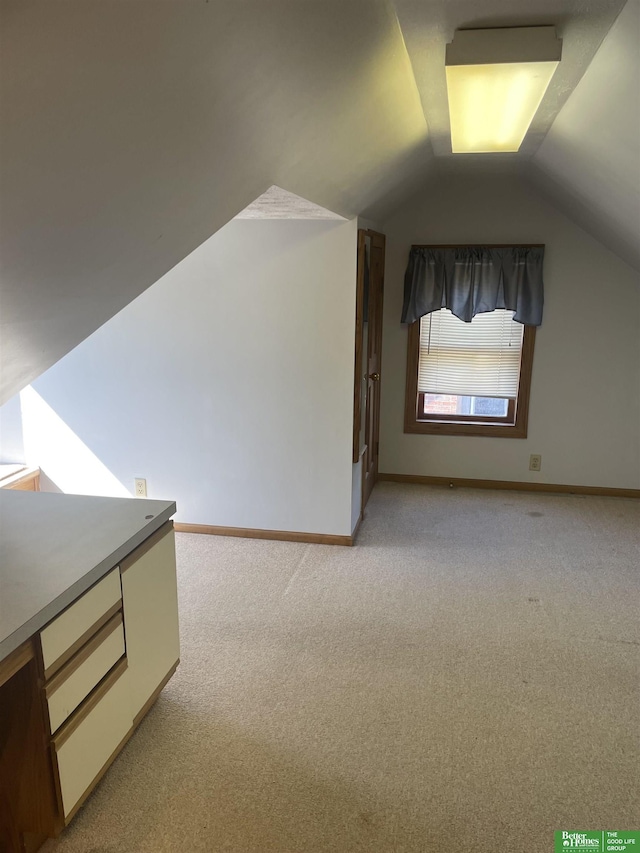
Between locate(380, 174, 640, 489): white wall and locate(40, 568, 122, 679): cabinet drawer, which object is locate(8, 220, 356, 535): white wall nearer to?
locate(380, 174, 640, 489): white wall

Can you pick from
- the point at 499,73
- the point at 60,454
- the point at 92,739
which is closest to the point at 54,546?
the point at 92,739

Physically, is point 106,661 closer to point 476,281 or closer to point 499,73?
point 499,73

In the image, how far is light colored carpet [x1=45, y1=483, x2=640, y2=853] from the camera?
1.91 m

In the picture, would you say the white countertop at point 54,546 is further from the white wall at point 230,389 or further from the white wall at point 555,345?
the white wall at point 555,345

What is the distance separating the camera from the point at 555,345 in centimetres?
464

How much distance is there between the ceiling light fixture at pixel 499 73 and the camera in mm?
1705

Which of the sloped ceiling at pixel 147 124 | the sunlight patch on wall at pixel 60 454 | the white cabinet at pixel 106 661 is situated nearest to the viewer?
the sloped ceiling at pixel 147 124

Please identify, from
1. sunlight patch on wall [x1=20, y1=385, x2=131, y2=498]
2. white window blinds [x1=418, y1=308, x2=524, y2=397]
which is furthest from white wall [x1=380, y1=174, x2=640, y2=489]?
sunlight patch on wall [x1=20, y1=385, x2=131, y2=498]

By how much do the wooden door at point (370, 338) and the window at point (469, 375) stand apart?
351 millimetres

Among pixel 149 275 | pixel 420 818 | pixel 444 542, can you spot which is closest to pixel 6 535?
pixel 149 275

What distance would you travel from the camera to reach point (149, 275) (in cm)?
198

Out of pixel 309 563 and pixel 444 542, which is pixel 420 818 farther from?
pixel 444 542

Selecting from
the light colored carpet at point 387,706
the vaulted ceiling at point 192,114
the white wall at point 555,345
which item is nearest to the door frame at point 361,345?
the white wall at point 555,345

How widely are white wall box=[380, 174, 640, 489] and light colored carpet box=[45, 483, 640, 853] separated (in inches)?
41.7
